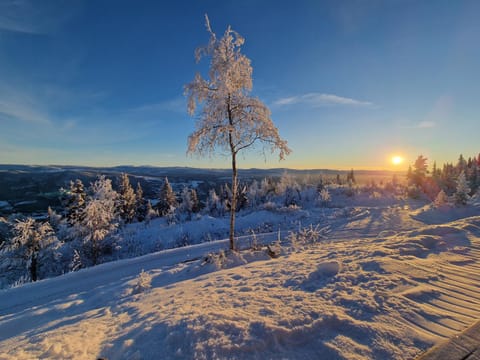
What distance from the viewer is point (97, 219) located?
19.5 meters

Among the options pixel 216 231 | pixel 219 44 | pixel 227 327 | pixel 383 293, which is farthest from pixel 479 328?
pixel 216 231

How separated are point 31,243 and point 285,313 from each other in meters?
24.2

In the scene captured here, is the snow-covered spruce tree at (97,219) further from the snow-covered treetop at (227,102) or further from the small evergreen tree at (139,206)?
the small evergreen tree at (139,206)

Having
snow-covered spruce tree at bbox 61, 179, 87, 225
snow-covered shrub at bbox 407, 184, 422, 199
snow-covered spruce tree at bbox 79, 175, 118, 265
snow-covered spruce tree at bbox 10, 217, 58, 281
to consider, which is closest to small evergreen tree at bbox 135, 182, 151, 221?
snow-covered spruce tree at bbox 61, 179, 87, 225

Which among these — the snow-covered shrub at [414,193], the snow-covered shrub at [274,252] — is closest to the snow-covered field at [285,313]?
the snow-covered shrub at [274,252]

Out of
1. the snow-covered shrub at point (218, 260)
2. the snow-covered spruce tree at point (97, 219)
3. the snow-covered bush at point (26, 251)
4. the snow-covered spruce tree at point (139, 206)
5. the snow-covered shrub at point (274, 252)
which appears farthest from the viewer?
the snow-covered spruce tree at point (139, 206)

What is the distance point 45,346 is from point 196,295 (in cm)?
252

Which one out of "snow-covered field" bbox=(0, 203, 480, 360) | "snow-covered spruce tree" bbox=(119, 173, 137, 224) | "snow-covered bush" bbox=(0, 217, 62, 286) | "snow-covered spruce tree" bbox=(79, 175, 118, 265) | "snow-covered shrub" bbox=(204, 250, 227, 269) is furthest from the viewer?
"snow-covered spruce tree" bbox=(119, 173, 137, 224)

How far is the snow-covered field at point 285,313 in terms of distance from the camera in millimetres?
2830

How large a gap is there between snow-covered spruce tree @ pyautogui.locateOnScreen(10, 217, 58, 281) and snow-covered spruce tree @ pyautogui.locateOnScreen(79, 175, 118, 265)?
9.74ft

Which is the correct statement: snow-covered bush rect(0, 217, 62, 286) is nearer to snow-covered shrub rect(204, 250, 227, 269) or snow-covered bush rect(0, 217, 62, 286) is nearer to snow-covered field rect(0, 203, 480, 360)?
snow-covered field rect(0, 203, 480, 360)

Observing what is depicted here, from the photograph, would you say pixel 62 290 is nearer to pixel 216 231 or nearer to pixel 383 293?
pixel 383 293

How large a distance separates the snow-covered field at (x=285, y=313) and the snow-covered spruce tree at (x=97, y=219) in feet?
42.2

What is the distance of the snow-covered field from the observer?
111 inches
